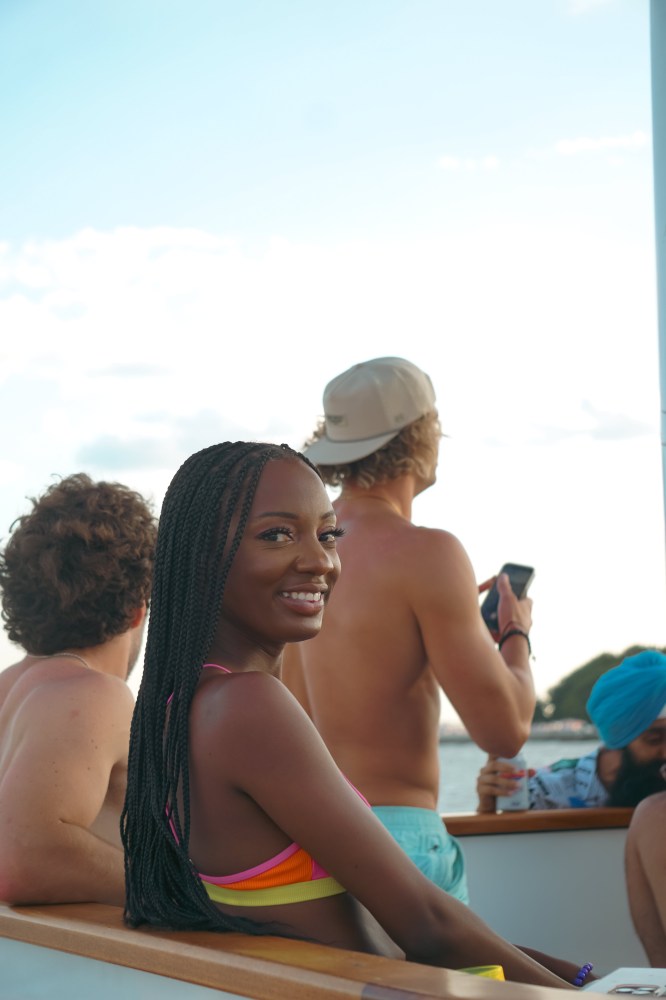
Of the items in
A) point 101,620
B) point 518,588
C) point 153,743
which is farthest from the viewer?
point 518,588

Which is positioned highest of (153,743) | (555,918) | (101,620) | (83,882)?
(101,620)

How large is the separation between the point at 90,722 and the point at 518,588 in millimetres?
1322

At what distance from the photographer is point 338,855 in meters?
Result: 1.44

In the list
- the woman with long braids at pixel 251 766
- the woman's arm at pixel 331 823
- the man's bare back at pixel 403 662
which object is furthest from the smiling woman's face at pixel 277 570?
the man's bare back at pixel 403 662

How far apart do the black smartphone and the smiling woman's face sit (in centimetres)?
136

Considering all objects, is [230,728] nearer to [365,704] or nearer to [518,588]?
[365,704]

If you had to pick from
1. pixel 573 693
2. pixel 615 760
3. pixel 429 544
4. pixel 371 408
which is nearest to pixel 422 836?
pixel 429 544

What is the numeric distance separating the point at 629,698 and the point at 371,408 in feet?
3.52

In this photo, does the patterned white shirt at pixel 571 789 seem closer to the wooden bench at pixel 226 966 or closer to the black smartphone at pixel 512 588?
the black smartphone at pixel 512 588

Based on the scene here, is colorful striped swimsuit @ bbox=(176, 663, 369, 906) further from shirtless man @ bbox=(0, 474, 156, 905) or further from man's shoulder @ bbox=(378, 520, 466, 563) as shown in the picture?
man's shoulder @ bbox=(378, 520, 466, 563)

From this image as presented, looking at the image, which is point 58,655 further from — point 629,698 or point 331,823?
point 629,698

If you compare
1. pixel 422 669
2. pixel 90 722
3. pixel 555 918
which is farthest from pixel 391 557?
pixel 555 918

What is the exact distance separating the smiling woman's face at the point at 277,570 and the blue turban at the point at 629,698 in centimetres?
168

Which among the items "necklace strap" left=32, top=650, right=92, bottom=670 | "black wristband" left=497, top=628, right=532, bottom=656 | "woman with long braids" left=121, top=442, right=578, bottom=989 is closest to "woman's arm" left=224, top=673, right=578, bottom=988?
"woman with long braids" left=121, top=442, right=578, bottom=989
